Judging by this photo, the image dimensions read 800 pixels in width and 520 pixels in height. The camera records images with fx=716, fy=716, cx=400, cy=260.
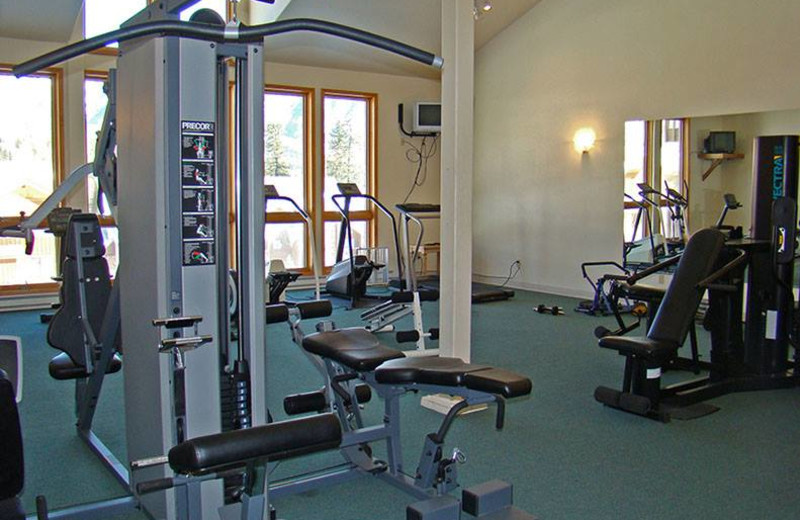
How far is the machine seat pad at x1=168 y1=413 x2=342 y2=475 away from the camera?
1418 millimetres

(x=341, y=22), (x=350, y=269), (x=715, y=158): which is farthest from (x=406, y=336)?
(x=341, y=22)

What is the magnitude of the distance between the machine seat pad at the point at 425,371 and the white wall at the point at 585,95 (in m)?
5.20

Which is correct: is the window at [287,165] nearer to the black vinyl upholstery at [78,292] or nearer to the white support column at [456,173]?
the white support column at [456,173]

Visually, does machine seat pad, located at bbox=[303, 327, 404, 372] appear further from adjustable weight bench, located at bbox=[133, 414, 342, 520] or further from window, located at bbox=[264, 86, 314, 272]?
window, located at bbox=[264, 86, 314, 272]

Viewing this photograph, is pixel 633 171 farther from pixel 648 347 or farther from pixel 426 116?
pixel 648 347

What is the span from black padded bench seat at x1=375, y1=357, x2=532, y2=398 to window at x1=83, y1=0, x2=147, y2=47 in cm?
635

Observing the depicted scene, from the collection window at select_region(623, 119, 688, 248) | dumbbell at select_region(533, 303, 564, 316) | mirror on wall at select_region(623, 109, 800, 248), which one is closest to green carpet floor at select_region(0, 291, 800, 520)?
dumbbell at select_region(533, 303, 564, 316)

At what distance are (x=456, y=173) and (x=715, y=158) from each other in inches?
154

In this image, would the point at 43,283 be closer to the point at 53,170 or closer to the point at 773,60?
the point at 53,170

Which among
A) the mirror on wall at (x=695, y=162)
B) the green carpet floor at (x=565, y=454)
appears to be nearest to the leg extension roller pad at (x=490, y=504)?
the green carpet floor at (x=565, y=454)

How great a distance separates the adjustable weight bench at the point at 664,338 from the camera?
13.0ft

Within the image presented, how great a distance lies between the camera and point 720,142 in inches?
265

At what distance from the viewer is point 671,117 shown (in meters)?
7.16

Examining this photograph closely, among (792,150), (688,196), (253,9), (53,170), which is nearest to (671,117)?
(688,196)
